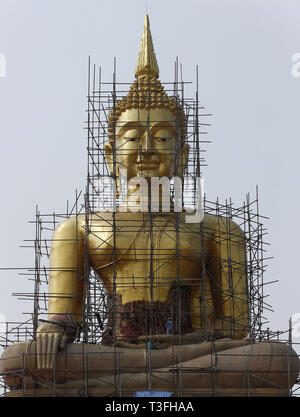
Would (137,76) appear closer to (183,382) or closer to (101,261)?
(101,261)

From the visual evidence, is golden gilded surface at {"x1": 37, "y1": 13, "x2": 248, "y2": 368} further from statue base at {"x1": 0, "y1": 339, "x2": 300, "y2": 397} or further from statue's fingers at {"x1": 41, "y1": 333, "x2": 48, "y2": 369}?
statue base at {"x1": 0, "y1": 339, "x2": 300, "y2": 397}

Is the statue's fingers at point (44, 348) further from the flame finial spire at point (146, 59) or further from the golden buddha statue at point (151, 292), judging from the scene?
the flame finial spire at point (146, 59)

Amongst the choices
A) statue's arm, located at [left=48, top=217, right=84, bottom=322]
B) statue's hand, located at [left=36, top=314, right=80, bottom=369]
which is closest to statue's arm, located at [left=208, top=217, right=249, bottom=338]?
statue's arm, located at [left=48, top=217, right=84, bottom=322]

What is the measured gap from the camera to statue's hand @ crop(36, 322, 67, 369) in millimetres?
20500

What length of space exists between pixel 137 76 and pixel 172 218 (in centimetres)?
320

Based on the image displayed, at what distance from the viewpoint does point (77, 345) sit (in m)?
20.7

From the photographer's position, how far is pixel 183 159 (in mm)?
24438

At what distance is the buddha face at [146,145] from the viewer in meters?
23.5

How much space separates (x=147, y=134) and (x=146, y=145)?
20 centimetres

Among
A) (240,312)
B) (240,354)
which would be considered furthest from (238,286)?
(240,354)

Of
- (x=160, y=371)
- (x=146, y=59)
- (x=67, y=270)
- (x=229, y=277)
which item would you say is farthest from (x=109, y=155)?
(x=160, y=371)

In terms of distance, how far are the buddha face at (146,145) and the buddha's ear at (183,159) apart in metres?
0.36

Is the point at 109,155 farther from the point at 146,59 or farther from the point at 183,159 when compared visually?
the point at 146,59

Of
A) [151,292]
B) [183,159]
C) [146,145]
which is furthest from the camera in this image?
[183,159]
